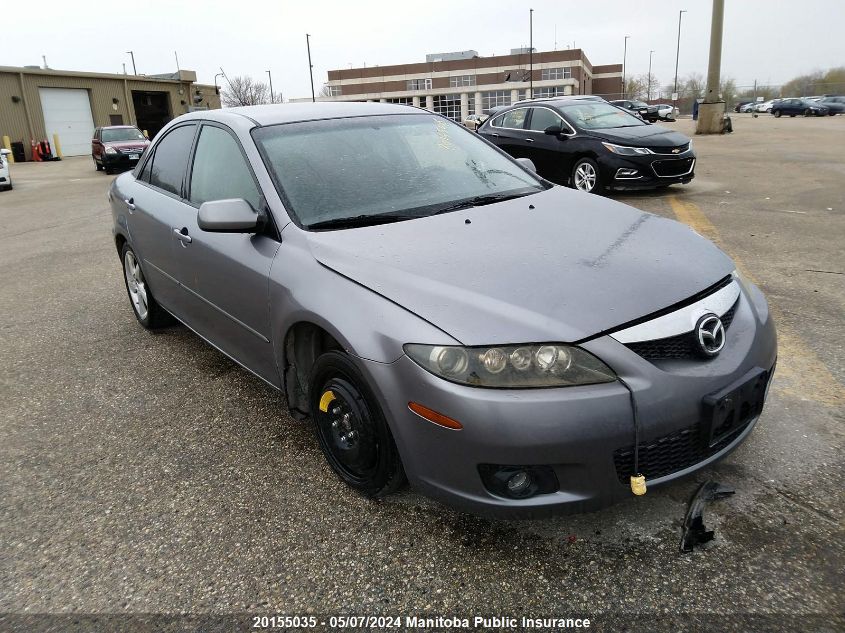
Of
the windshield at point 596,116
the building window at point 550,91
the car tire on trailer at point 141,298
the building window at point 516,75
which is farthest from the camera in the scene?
the building window at point 550,91

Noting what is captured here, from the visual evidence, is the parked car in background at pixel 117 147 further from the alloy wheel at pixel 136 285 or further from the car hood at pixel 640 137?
the alloy wheel at pixel 136 285

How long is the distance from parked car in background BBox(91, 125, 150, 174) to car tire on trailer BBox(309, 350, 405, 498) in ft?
67.2

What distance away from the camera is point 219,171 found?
11.3 feet

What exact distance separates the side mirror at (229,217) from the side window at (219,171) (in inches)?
6.8

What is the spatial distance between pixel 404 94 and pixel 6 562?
81.9 meters

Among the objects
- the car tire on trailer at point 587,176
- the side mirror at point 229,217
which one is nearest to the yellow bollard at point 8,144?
the car tire on trailer at point 587,176

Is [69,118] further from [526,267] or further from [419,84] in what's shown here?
[419,84]

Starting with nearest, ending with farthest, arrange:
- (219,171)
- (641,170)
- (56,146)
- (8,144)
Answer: (219,171) < (641,170) < (8,144) < (56,146)

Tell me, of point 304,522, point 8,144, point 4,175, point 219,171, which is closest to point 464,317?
point 304,522

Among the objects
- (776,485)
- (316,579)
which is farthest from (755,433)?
(316,579)

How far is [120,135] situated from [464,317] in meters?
23.4

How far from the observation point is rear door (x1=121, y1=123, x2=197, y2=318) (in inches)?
153

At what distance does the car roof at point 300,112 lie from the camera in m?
3.45

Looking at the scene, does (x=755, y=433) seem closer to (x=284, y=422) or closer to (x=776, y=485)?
(x=776, y=485)
